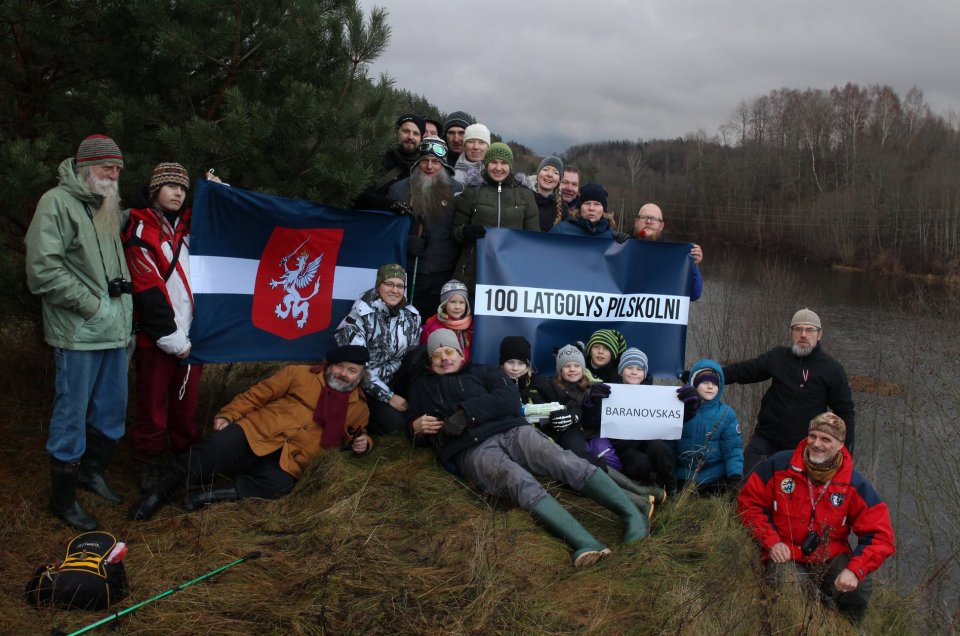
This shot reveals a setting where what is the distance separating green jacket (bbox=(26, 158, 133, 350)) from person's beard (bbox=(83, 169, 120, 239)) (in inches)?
1.2

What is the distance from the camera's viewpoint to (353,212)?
242 inches

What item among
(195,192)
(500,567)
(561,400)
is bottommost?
(500,567)

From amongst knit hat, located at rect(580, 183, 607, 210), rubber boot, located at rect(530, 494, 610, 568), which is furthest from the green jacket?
knit hat, located at rect(580, 183, 607, 210)

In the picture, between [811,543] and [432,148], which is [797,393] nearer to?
[811,543]

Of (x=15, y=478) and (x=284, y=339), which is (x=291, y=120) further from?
(x=15, y=478)

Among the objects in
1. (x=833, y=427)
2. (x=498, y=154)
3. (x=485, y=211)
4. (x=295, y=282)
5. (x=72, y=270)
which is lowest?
(x=833, y=427)

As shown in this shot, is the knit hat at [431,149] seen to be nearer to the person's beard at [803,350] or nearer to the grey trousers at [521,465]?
the grey trousers at [521,465]

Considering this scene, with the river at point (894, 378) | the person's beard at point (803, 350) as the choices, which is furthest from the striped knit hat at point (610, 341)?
the river at point (894, 378)

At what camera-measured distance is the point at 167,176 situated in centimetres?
475

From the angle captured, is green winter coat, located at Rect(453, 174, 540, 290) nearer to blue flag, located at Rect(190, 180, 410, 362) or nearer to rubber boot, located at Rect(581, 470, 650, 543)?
blue flag, located at Rect(190, 180, 410, 362)

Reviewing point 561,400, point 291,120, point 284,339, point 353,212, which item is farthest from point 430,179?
point 561,400

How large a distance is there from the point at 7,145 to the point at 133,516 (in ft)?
8.06

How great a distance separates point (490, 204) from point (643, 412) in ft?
7.22

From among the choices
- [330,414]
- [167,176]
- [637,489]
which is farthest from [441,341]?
[167,176]
